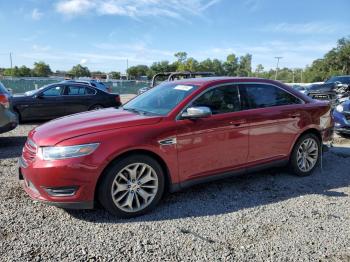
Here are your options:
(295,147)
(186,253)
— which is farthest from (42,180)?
(295,147)

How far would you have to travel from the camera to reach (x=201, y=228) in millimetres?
3611

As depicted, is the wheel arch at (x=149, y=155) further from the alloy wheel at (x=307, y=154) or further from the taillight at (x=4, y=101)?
the taillight at (x=4, y=101)

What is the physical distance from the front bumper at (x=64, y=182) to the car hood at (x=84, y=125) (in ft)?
0.90

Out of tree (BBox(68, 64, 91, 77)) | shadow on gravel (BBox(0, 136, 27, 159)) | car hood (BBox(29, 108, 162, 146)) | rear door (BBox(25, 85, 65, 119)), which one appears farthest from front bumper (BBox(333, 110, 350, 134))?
tree (BBox(68, 64, 91, 77))

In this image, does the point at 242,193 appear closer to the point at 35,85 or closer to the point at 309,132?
the point at 309,132

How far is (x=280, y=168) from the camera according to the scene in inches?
228

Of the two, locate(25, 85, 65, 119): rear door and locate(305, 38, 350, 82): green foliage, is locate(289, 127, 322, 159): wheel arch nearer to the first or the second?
locate(25, 85, 65, 119): rear door

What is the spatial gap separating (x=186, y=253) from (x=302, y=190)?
8.00 ft

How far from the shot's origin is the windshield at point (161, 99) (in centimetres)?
441

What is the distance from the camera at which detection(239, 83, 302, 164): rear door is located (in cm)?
479

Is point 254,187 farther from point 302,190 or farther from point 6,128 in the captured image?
point 6,128

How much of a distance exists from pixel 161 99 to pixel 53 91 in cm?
777

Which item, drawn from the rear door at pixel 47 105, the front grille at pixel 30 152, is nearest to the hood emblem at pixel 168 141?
the front grille at pixel 30 152

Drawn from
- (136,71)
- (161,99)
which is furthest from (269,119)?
(136,71)
